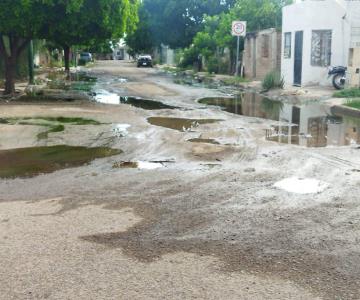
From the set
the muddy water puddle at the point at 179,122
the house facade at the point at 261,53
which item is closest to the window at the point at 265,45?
the house facade at the point at 261,53

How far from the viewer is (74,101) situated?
61.6 feet

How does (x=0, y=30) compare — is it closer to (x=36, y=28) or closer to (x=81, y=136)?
(x=36, y=28)

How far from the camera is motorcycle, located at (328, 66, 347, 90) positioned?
21.9m

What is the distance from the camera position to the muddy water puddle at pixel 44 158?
8398 millimetres

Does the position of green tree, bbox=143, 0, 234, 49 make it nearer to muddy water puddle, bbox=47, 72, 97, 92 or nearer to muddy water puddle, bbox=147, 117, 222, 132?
muddy water puddle, bbox=47, 72, 97, 92

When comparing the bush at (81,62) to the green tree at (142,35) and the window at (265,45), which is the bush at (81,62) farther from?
the window at (265,45)

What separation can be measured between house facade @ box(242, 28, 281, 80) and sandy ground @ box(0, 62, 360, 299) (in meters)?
21.4

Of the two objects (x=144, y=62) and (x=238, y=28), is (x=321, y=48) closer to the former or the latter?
(x=238, y=28)

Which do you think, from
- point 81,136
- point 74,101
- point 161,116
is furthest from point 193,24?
point 81,136

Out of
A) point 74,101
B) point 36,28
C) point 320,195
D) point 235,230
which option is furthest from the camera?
point 74,101

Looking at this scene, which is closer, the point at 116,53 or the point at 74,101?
the point at 74,101

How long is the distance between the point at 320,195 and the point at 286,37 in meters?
22.3

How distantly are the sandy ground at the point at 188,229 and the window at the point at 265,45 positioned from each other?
2247 centimetres

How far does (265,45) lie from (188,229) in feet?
89.7
